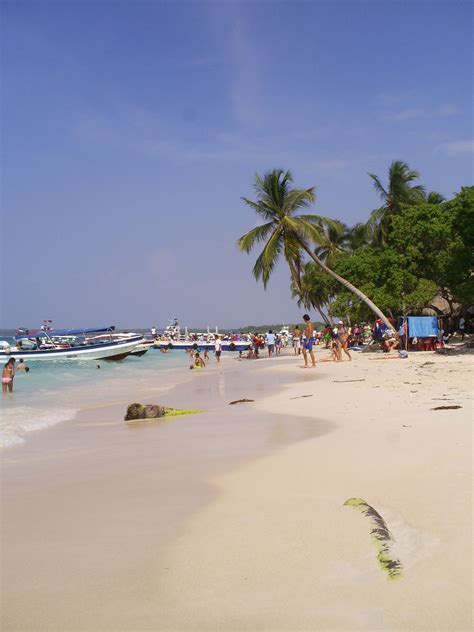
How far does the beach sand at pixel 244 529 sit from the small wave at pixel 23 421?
41.1 inches

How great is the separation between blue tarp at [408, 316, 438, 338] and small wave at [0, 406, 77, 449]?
1630cm

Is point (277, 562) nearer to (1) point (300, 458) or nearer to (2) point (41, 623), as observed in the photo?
(2) point (41, 623)

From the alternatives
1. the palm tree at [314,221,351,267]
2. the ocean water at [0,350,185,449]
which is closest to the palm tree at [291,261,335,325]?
the palm tree at [314,221,351,267]

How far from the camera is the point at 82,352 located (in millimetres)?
35125

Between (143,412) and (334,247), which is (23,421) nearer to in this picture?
(143,412)

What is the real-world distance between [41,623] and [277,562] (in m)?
1.10

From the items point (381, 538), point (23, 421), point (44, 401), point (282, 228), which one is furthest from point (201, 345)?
point (381, 538)

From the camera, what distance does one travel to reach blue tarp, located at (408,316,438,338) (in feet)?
77.5

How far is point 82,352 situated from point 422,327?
68.4ft

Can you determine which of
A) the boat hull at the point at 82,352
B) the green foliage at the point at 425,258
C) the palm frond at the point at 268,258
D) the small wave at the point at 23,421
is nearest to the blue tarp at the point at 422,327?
the green foliage at the point at 425,258

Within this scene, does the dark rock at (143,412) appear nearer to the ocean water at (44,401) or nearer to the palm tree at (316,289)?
the ocean water at (44,401)

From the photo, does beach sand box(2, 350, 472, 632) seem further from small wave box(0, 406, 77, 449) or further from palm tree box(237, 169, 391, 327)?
palm tree box(237, 169, 391, 327)

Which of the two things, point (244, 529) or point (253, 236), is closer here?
point (244, 529)

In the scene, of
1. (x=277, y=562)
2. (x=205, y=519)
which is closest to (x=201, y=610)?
(x=277, y=562)
